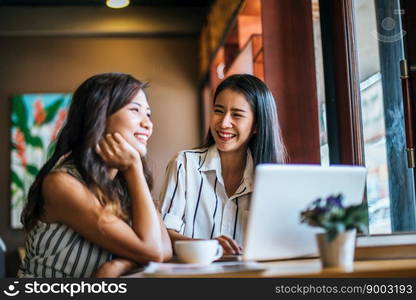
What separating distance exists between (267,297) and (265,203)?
0.20 meters

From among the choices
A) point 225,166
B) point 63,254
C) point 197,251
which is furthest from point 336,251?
point 225,166

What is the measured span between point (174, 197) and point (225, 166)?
252mm

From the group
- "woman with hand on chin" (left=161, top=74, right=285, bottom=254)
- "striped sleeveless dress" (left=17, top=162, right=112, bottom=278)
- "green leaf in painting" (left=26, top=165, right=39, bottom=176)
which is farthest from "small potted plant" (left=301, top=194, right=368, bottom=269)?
"green leaf in painting" (left=26, top=165, right=39, bottom=176)

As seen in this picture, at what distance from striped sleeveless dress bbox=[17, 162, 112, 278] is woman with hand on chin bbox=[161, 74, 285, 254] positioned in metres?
0.53

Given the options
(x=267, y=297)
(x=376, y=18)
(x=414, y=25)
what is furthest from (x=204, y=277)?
(x=376, y=18)

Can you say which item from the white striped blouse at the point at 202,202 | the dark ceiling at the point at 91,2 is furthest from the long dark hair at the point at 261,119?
the dark ceiling at the point at 91,2

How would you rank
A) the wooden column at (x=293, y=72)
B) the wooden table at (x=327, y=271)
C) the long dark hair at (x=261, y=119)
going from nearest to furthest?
the wooden table at (x=327, y=271) < the long dark hair at (x=261, y=119) < the wooden column at (x=293, y=72)

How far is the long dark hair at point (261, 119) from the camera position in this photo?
2.26 m

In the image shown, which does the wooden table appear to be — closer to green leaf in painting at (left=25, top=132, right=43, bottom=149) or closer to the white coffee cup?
the white coffee cup

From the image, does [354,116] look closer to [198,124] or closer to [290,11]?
[290,11]

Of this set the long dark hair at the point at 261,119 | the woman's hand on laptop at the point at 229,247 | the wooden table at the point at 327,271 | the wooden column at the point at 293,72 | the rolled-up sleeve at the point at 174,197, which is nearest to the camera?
the wooden table at the point at 327,271

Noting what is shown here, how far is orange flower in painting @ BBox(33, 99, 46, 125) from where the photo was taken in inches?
203

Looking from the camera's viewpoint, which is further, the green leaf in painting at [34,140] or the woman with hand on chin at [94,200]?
the green leaf in painting at [34,140]

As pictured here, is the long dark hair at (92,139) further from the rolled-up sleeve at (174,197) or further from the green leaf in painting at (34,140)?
the green leaf in painting at (34,140)
